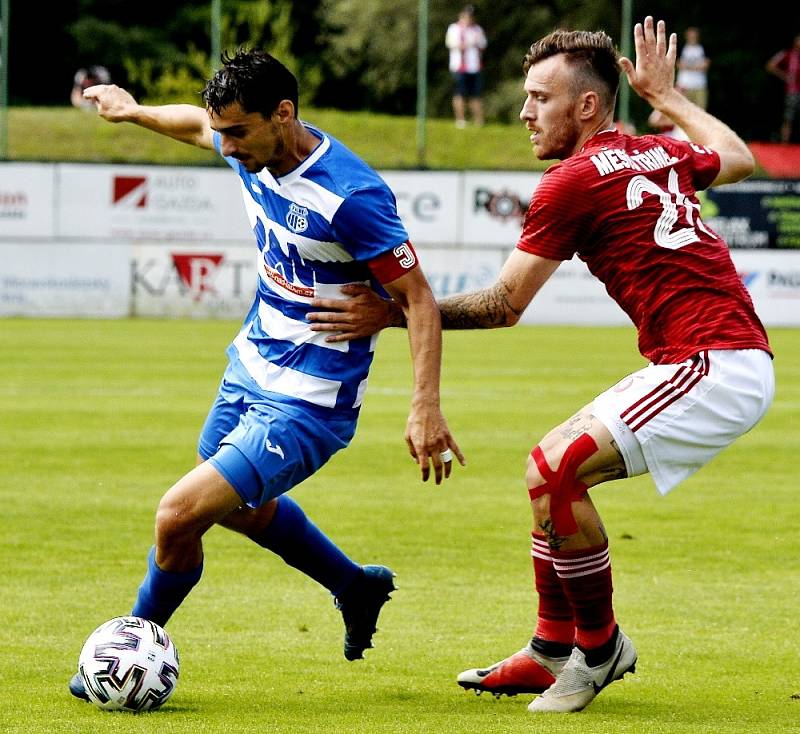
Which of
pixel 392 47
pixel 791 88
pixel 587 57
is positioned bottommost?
pixel 392 47

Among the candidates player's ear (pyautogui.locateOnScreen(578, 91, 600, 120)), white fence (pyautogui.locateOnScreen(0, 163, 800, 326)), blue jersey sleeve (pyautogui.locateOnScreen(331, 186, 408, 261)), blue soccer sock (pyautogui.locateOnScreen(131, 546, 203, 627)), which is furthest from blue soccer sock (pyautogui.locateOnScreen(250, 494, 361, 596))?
white fence (pyautogui.locateOnScreen(0, 163, 800, 326))

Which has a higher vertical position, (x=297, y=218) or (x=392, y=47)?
(x=297, y=218)

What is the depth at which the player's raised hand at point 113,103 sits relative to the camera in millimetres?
6438

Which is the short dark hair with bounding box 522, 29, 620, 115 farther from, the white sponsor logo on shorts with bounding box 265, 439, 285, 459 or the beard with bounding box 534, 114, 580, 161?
the white sponsor logo on shorts with bounding box 265, 439, 285, 459

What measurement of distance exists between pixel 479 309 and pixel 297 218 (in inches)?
27.6

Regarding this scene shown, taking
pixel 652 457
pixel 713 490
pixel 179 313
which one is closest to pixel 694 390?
pixel 652 457

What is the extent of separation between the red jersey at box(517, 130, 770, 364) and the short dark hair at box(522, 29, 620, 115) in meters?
0.23

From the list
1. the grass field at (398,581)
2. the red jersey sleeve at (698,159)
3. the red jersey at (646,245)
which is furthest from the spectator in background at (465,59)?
the red jersey at (646,245)

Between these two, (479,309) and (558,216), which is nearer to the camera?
(558,216)

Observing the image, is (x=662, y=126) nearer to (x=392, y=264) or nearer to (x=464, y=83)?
(x=464, y=83)

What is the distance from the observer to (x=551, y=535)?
17.0ft

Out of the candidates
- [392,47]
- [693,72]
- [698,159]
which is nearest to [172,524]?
[698,159]

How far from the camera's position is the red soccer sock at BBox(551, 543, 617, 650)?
205 inches

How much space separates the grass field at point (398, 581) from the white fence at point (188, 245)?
10646 millimetres
